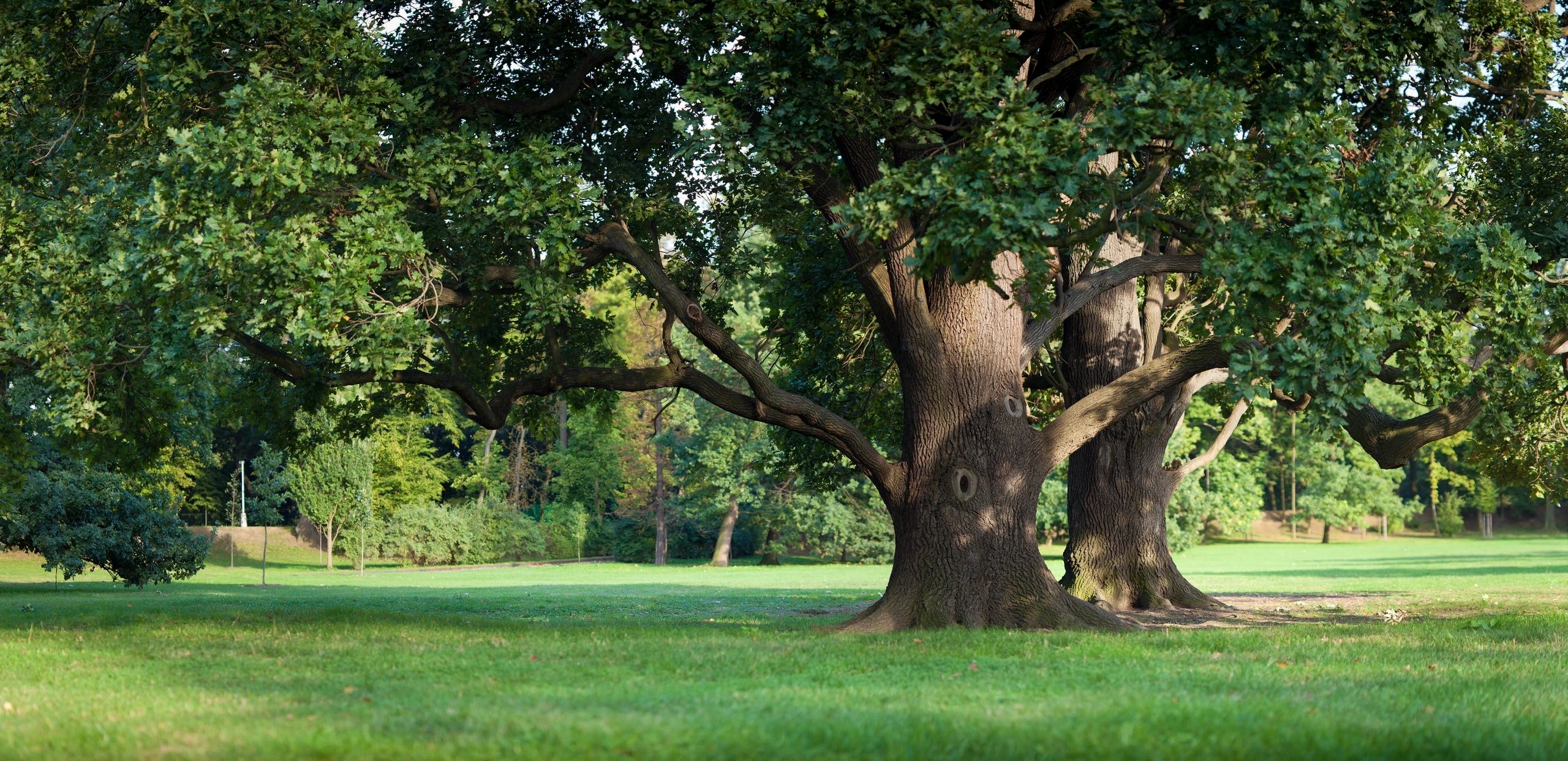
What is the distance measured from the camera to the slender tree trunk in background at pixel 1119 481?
18.5m

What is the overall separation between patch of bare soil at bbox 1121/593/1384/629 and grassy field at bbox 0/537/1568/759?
12.5 inches

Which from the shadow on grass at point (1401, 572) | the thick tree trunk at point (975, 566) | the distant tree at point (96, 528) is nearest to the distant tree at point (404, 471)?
the distant tree at point (96, 528)

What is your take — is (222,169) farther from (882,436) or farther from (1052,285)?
(882,436)

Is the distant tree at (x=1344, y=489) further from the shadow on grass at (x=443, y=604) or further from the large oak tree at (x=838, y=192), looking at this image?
the large oak tree at (x=838, y=192)

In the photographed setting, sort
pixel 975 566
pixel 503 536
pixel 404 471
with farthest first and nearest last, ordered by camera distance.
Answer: pixel 404 471 < pixel 503 536 < pixel 975 566

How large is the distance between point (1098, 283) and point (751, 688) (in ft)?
22.6

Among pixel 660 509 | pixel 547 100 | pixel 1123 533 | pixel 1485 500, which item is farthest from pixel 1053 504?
pixel 1485 500

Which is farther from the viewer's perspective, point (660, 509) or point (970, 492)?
point (660, 509)

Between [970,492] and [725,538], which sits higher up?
[970,492]

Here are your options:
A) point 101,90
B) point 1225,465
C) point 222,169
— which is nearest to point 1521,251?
point 222,169

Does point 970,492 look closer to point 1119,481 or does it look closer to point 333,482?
point 1119,481

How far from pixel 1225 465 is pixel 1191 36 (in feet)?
160

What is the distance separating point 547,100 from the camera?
1467 centimetres

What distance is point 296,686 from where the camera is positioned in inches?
337
